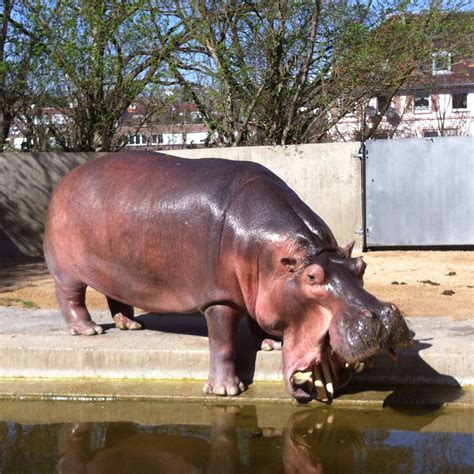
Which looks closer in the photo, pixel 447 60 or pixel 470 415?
pixel 470 415

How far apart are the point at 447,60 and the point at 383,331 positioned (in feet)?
42.1

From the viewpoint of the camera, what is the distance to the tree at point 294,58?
49.1 feet

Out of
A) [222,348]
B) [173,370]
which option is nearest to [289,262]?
[222,348]

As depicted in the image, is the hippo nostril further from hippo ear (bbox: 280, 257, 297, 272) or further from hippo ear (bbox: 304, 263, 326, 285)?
hippo ear (bbox: 280, 257, 297, 272)

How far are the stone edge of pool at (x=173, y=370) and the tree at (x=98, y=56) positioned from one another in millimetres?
9623

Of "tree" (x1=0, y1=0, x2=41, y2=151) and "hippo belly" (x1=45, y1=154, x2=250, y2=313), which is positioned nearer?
"hippo belly" (x1=45, y1=154, x2=250, y2=313)

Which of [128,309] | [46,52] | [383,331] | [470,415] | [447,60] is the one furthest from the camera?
[447,60]

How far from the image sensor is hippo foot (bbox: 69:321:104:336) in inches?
246

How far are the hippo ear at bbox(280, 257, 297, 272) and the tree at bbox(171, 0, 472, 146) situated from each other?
34.5 ft

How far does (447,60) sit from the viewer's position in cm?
1600

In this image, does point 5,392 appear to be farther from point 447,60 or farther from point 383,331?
point 447,60

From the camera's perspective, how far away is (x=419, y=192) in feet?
44.9

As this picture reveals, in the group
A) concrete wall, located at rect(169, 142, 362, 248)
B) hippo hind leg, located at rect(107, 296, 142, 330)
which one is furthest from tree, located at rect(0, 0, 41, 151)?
hippo hind leg, located at rect(107, 296, 142, 330)

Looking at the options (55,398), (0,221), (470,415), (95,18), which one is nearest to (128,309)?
(55,398)
